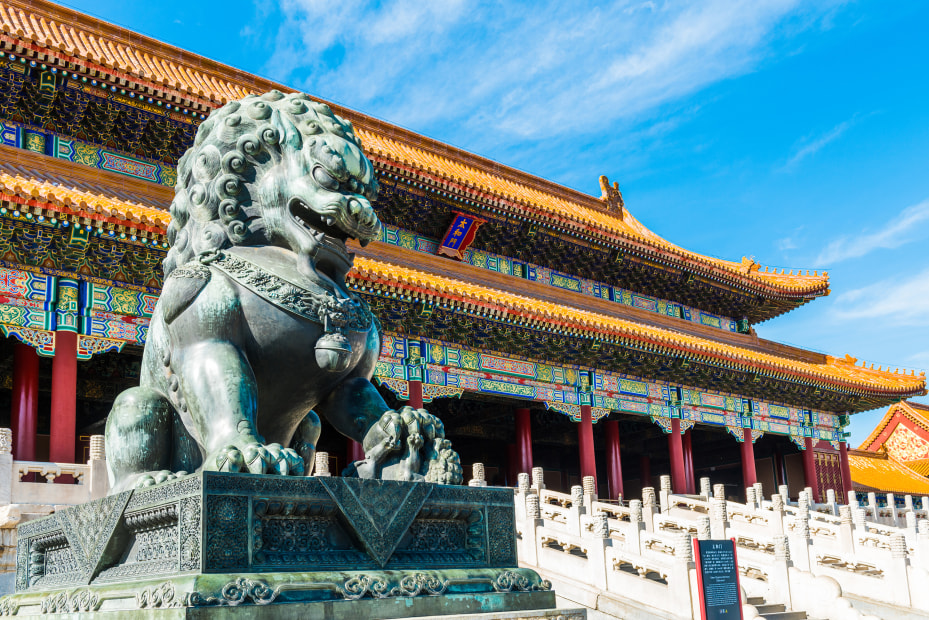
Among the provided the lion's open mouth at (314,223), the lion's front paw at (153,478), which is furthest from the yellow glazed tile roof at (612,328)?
the lion's front paw at (153,478)

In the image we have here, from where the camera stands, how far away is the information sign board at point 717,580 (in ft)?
24.3

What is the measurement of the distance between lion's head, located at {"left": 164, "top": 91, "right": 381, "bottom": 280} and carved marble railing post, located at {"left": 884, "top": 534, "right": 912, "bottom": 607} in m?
8.87

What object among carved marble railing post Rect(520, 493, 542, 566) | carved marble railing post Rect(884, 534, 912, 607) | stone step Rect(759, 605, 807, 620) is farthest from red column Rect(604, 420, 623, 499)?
stone step Rect(759, 605, 807, 620)

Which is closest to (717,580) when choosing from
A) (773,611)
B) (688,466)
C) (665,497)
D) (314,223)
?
(773,611)

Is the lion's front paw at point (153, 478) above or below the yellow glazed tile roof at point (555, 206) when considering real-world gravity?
below

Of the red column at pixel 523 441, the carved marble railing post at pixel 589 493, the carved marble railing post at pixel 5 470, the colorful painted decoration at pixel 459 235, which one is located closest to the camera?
the carved marble railing post at pixel 5 470

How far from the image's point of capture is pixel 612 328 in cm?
1506

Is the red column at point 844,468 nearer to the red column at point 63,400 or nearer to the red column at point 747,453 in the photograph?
the red column at point 747,453

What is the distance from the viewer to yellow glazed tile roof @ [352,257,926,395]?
12.5 m

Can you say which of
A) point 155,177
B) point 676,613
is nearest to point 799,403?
point 676,613

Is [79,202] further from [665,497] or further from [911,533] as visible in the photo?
[911,533]

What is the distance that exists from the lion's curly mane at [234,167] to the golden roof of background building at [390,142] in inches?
360

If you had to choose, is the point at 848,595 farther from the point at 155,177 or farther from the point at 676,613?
the point at 155,177

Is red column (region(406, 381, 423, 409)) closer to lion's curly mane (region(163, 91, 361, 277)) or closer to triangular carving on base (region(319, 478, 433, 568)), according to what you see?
lion's curly mane (region(163, 91, 361, 277))
